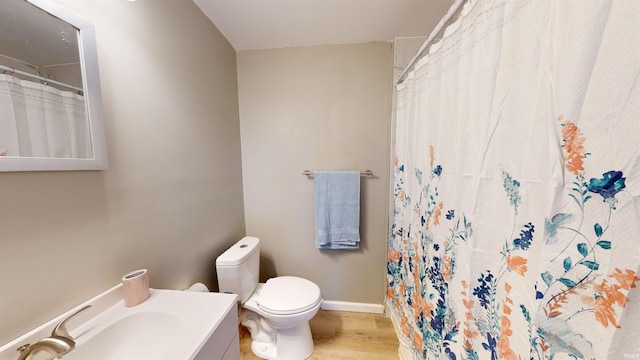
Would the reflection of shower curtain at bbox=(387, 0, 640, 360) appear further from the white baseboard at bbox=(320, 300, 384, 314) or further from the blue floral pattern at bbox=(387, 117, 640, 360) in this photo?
the white baseboard at bbox=(320, 300, 384, 314)

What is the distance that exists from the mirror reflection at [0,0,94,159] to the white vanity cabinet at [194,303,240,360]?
72 cm

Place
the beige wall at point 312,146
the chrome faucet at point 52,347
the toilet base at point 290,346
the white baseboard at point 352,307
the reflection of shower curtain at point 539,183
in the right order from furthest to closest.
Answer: the white baseboard at point 352,307
the beige wall at point 312,146
the toilet base at point 290,346
the chrome faucet at point 52,347
the reflection of shower curtain at point 539,183

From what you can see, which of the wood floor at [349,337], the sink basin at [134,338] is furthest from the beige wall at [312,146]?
the sink basin at [134,338]

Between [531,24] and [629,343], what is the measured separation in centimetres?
69

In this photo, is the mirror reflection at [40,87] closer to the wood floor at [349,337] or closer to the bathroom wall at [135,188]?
the bathroom wall at [135,188]

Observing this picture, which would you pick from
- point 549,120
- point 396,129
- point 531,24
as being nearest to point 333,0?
point 396,129

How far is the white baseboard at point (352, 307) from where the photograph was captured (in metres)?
1.87

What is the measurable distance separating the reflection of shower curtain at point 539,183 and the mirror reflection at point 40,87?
129cm

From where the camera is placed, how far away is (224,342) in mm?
775

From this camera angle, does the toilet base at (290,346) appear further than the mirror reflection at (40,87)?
Yes

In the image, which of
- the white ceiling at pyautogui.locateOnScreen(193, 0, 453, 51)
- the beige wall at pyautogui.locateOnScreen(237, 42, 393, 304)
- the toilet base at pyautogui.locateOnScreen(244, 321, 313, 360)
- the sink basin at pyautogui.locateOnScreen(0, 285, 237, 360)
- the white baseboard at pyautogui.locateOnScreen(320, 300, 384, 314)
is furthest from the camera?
the white baseboard at pyautogui.locateOnScreen(320, 300, 384, 314)

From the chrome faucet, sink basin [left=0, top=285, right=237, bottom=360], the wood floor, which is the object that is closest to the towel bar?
sink basin [left=0, top=285, right=237, bottom=360]

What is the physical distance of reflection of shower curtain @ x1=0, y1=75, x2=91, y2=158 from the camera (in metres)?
0.53

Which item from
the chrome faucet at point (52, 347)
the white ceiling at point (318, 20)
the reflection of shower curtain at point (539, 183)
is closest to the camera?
the reflection of shower curtain at point (539, 183)
